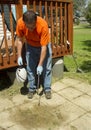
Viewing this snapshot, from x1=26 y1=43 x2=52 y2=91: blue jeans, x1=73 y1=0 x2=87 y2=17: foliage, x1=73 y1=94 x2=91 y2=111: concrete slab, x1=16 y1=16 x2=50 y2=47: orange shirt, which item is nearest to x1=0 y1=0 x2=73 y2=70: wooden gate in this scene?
x1=26 y1=43 x2=52 y2=91: blue jeans

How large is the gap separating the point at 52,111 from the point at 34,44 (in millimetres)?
1286

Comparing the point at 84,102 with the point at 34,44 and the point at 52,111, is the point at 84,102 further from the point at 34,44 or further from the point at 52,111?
the point at 34,44

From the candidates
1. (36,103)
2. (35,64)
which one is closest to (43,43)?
(35,64)

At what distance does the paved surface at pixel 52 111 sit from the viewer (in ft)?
12.6

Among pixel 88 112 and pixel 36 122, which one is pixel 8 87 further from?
pixel 88 112

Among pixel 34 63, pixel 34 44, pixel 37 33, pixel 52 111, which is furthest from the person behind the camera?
pixel 34 63

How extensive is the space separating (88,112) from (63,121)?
1.81 feet

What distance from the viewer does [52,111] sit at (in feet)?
14.0

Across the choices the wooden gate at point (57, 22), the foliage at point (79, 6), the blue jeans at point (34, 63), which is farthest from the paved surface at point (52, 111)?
the foliage at point (79, 6)

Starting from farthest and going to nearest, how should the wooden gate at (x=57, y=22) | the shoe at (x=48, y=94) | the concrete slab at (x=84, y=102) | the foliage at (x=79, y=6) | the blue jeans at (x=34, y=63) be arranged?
the foliage at (x=79, y=6) < the wooden gate at (x=57, y=22) < the shoe at (x=48, y=94) < the blue jeans at (x=34, y=63) < the concrete slab at (x=84, y=102)

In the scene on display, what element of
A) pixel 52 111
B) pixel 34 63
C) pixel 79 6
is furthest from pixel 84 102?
pixel 79 6

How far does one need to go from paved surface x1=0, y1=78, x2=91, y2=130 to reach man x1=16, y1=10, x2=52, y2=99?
→ 28cm

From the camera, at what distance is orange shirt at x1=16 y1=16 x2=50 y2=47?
13.5 feet

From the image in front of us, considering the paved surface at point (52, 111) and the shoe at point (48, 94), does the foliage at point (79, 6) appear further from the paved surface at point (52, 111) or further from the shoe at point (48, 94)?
the shoe at point (48, 94)
